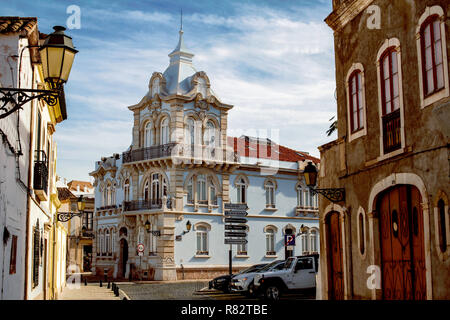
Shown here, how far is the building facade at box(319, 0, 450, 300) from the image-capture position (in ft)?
33.1

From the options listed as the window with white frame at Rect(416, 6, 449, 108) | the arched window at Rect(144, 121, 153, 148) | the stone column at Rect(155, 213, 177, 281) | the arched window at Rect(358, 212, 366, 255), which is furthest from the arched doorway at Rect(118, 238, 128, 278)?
the window with white frame at Rect(416, 6, 449, 108)

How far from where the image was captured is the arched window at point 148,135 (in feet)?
130

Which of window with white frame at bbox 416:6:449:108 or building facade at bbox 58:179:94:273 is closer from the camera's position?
window with white frame at bbox 416:6:449:108

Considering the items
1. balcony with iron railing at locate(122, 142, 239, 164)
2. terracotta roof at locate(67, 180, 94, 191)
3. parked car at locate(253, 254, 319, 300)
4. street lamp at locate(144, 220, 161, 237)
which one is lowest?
parked car at locate(253, 254, 319, 300)

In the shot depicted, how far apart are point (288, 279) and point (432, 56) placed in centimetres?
1255

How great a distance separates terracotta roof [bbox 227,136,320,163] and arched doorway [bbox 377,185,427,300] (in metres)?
29.1

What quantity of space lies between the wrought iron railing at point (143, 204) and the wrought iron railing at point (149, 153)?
298 centimetres

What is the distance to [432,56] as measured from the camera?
33.9ft

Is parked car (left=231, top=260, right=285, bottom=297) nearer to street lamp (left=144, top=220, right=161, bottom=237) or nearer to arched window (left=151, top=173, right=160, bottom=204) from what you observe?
street lamp (left=144, top=220, right=161, bottom=237)

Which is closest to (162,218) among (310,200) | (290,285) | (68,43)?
(310,200)

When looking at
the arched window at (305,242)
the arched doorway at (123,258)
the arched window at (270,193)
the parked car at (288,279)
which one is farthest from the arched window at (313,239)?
the parked car at (288,279)

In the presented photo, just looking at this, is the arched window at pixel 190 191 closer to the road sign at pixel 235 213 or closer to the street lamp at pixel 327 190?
the road sign at pixel 235 213

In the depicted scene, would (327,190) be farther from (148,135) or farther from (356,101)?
(148,135)

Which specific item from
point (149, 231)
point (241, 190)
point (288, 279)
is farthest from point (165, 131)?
point (288, 279)
